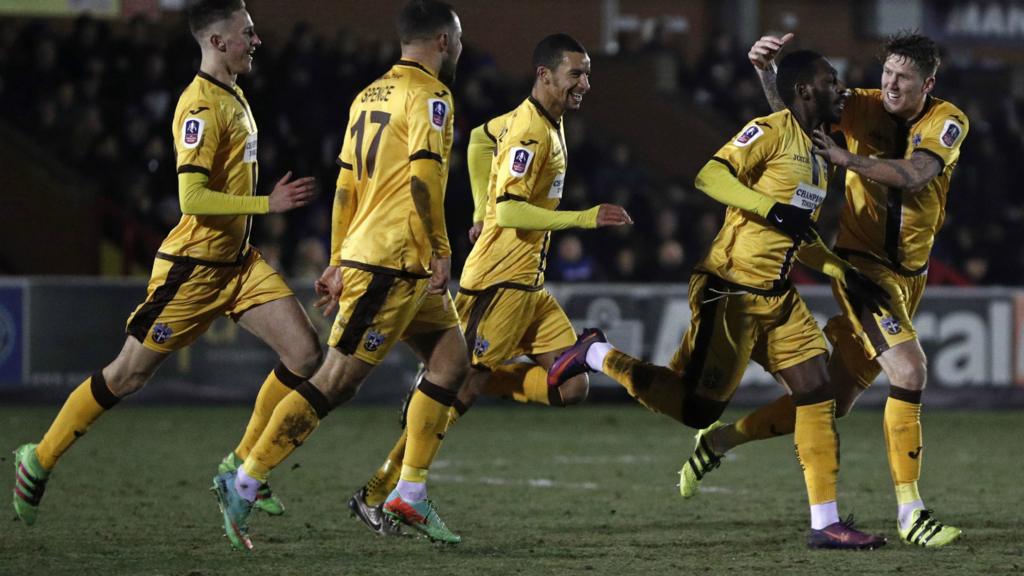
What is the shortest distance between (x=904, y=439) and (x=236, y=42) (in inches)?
138

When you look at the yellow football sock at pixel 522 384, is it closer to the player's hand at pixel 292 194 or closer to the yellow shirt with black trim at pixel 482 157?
the yellow shirt with black trim at pixel 482 157

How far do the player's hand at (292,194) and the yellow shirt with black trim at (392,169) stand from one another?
243mm

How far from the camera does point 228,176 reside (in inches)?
280

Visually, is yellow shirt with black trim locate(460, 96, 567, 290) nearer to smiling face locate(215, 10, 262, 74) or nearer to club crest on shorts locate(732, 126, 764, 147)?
club crest on shorts locate(732, 126, 764, 147)

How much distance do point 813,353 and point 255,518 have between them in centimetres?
282

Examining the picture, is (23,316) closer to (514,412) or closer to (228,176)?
(514,412)

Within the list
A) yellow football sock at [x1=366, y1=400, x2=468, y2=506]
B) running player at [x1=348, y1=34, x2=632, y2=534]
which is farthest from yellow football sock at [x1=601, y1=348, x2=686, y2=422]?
yellow football sock at [x1=366, y1=400, x2=468, y2=506]

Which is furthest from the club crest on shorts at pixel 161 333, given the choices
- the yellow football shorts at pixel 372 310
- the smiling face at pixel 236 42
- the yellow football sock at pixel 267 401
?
the smiling face at pixel 236 42

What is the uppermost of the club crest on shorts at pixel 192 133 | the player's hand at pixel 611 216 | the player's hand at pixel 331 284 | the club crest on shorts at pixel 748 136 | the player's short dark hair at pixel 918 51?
the player's short dark hair at pixel 918 51

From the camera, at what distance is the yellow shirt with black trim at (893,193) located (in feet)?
23.8

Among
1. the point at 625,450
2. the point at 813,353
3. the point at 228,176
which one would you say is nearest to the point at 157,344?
the point at 228,176

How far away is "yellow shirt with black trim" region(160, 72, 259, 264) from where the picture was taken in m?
6.97

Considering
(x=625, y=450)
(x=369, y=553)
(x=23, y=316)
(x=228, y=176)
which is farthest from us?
(x=23, y=316)

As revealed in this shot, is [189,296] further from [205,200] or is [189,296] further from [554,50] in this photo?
[554,50]
